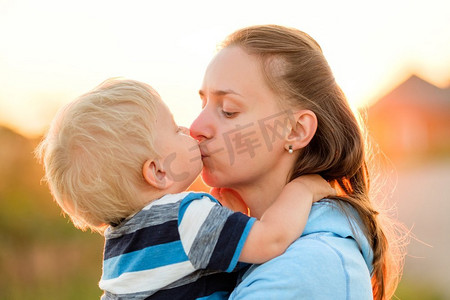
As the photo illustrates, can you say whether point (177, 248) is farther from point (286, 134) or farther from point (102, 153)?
point (286, 134)

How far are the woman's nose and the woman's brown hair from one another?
0.29m

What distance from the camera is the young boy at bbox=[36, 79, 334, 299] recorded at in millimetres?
1950

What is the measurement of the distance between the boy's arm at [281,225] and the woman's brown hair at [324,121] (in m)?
0.21

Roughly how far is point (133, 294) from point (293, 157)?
0.88 m

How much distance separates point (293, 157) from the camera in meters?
2.46

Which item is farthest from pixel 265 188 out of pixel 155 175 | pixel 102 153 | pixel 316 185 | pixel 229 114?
pixel 102 153

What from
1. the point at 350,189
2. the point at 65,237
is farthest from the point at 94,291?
the point at 350,189

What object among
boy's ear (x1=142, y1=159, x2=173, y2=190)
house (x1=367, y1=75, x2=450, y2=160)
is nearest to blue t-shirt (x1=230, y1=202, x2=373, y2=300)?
boy's ear (x1=142, y1=159, x2=173, y2=190)

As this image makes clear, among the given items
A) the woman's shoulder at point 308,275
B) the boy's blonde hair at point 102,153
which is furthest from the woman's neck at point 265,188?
the boy's blonde hair at point 102,153

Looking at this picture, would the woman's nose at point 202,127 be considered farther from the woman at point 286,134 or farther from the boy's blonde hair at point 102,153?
the boy's blonde hair at point 102,153

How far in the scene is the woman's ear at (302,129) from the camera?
7.84ft

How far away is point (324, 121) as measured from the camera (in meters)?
2.45

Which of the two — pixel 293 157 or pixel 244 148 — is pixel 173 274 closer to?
pixel 244 148

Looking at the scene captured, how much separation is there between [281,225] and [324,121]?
60cm
